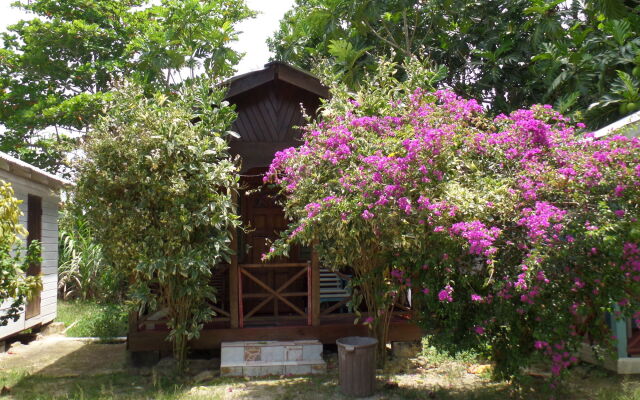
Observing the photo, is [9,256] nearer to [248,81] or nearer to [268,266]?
[268,266]

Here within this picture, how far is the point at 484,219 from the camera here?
509cm

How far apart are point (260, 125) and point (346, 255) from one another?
281 centimetres

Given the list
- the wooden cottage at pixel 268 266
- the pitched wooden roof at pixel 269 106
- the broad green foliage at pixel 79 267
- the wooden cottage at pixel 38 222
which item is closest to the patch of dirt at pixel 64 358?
the wooden cottage at pixel 38 222

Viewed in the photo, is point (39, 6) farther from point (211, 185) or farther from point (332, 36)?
point (211, 185)

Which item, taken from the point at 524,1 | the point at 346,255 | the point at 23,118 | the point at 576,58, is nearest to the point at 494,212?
the point at 346,255

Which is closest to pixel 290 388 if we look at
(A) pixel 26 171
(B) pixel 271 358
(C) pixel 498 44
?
(B) pixel 271 358

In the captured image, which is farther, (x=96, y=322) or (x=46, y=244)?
(x=96, y=322)

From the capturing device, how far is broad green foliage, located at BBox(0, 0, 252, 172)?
16.8m

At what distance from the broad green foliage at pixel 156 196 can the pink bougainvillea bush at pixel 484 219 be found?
1.00 metres

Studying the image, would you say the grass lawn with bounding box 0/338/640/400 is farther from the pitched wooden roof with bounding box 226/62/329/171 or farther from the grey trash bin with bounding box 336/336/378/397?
the pitched wooden roof with bounding box 226/62/329/171

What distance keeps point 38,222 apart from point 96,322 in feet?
7.54

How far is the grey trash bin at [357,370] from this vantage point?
6.04 m

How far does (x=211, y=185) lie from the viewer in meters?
6.77

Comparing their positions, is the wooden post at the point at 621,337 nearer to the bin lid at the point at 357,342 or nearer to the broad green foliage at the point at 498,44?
the bin lid at the point at 357,342
